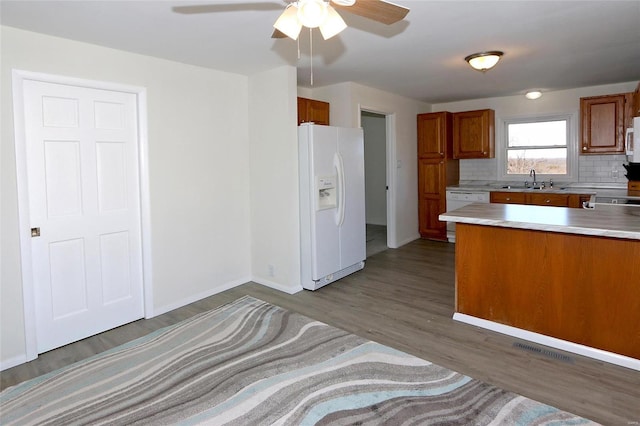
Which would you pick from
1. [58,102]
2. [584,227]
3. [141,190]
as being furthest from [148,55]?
[584,227]

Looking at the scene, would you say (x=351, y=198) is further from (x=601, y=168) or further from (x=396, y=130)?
(x=601, y=168)

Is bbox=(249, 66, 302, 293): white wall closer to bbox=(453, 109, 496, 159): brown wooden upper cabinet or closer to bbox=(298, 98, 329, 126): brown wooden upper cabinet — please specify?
bbox=(298, 98, 329, 126): brown wooden upper cabinet

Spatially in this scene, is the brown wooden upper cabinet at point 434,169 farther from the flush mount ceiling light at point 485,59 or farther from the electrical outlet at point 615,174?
the flush mount ceiling light at point 485,59

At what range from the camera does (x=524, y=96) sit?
236 inches

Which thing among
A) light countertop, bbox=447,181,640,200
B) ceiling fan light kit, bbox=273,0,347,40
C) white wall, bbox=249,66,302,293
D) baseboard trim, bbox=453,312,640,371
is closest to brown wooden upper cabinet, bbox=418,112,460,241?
light countertop, bbox=447,181,640,200

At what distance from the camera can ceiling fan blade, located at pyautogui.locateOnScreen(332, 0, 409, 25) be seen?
1865 mm

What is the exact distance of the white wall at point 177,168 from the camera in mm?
2758

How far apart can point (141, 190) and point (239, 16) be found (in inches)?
70.4

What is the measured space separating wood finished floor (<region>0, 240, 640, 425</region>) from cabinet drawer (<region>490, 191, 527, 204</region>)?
1543mm

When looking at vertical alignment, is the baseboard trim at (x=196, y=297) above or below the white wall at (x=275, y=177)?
below

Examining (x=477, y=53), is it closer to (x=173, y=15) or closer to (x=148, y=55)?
(x=173, y=15)

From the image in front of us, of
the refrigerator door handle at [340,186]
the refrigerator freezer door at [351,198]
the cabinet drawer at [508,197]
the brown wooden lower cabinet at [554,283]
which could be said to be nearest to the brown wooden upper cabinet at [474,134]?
the cabinet drawer at [508,197]

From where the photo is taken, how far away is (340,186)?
4.36 m

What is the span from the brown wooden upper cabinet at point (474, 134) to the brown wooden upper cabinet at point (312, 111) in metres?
2.66
